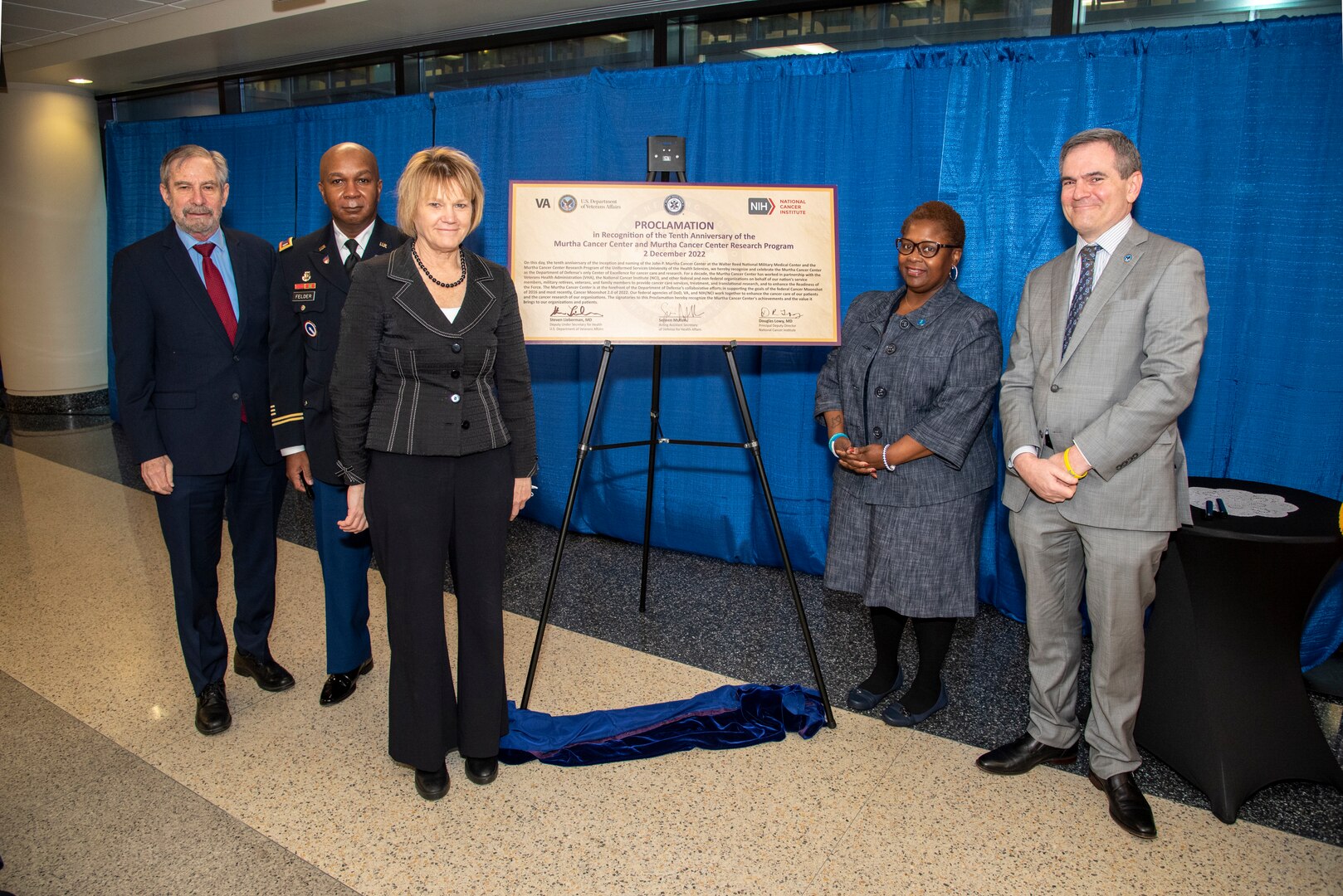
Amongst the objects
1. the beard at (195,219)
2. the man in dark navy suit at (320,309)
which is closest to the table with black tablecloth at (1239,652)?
the man in dark navy suit at (320,309)

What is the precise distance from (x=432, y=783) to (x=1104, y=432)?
1.84 m

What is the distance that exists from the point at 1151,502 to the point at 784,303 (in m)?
1.16

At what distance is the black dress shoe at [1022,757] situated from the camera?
7.95ft

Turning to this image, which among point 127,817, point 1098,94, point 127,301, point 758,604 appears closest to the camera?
point 127,817

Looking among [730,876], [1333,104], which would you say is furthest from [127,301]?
[1333,104]

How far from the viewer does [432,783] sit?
2.33 meters

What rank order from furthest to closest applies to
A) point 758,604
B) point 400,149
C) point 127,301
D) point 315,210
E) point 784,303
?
point 315,210 < point 400,149 < point 758,604 < point 784,303 < point 127,301

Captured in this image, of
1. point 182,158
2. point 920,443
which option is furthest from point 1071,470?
point 182,158

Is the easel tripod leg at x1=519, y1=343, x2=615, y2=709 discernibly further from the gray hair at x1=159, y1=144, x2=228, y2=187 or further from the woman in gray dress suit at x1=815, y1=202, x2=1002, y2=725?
the gray hair at x1=159, y1=144, x2=228, y2=187

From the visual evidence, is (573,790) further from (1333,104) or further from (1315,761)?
(1333,104)

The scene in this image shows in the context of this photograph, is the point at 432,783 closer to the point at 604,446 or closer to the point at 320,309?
the point at 604,446

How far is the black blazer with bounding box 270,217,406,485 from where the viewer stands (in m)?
2.59

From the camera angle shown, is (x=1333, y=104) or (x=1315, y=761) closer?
(x=1315, y=761)

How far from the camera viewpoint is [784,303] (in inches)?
109
